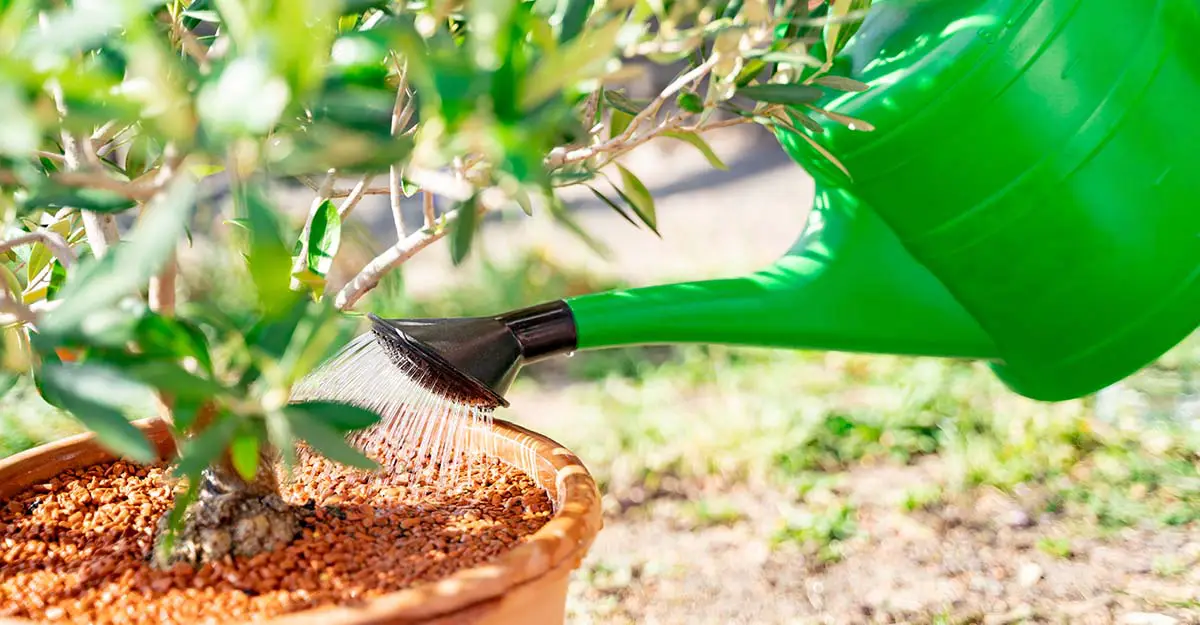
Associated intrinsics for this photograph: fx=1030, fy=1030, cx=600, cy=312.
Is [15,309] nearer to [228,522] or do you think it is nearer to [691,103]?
[228,522]

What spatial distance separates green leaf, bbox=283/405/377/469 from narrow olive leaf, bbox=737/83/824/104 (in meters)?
0.40

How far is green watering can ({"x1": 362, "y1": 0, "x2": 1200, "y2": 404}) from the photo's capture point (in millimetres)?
902

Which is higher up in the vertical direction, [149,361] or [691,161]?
[149,361]

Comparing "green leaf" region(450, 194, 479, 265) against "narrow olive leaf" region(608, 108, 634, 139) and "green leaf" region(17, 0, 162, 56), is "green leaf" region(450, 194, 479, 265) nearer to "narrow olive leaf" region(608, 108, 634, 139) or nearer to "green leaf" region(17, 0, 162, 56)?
"green leaf" region(17, 0, 162, 56)

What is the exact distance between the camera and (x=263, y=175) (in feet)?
1.73

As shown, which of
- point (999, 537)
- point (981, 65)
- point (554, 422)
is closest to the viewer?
point (981, 65)

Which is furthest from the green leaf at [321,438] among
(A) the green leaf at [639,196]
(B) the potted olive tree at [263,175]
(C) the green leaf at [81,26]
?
(A) the green leaf at [639,196]

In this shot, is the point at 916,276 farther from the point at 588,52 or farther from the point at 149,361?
the point at 149,361

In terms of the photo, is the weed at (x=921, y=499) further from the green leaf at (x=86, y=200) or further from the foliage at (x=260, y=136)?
the green leaf at (x=86, y=200)

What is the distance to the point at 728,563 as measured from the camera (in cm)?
173

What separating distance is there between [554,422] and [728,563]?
752 millimetres

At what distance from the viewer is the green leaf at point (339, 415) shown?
0.62m

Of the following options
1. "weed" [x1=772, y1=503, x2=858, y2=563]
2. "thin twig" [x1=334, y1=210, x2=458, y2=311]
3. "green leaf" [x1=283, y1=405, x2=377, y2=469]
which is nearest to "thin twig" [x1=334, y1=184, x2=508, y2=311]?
"thin twig" [x1=334, y1=210, x2=458, y2=311]

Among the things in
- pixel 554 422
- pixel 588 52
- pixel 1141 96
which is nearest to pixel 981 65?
pixel 1141 96
